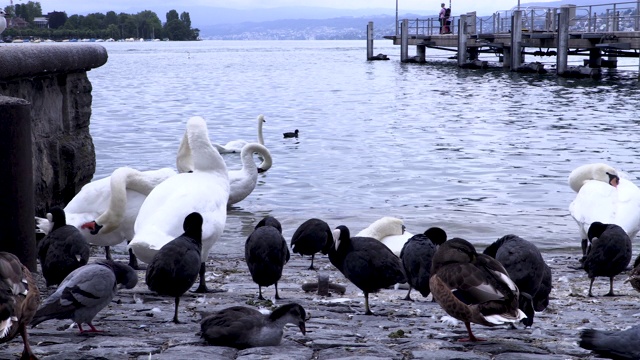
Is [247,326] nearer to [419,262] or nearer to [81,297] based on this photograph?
[81,297]

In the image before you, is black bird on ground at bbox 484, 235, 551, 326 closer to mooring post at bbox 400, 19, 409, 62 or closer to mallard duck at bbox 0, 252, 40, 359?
mallard duck at bbox 0, 252, 40, 359

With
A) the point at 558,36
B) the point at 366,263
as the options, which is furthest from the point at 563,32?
the point at 366,263

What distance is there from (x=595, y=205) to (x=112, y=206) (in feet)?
16.5

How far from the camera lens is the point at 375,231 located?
10.0m

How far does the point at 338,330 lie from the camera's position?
5.98 m

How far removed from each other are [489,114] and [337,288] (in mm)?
24441

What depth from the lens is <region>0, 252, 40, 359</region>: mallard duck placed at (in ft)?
14.9

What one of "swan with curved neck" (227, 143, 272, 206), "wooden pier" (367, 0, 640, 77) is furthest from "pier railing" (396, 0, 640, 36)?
"swan with curved neck" (227, 143, 272, 206)

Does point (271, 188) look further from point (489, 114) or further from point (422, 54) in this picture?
point (422, 54)

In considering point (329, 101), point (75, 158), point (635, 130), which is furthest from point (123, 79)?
point (75, 158)

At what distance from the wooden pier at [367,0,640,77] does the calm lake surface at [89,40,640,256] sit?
1.75 metres

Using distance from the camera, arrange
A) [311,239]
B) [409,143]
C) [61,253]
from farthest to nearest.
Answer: [409,143]
[311,239]
[61,253]

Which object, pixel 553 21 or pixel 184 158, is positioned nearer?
pixel 184 158

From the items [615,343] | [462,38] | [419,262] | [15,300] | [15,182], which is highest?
[15,182]
